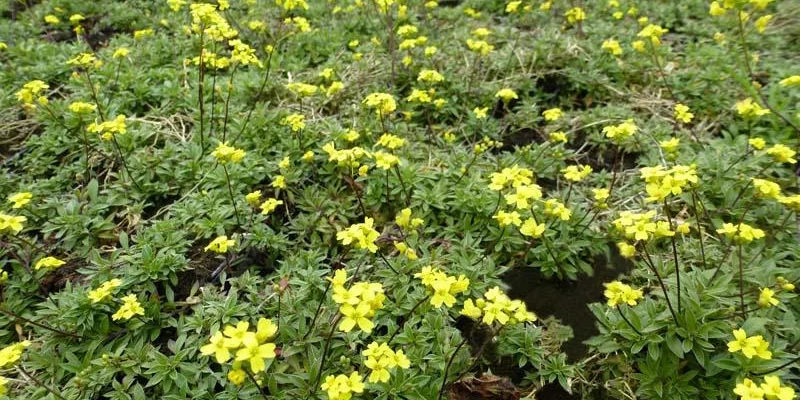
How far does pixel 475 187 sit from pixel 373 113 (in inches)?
50.1

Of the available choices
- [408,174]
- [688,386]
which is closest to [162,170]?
[408,174]

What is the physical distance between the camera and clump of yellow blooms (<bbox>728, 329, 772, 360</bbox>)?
2000 mm

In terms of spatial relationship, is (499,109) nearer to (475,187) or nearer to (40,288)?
(475,187)

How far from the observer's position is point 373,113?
4227 millimetres

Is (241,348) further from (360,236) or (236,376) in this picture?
(360,236)

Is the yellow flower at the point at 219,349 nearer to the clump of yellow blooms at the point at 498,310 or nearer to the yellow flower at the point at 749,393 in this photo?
the clump of yellow blooms at the point at 498,310

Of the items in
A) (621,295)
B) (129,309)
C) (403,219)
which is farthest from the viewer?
(403,219)

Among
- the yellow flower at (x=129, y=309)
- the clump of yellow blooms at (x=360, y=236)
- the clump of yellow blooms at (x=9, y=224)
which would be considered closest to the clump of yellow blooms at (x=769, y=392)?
the clump of yellow blooms at (x=360, y=236)

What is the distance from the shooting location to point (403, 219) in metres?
2.81

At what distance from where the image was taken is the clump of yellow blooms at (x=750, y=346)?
6.56 feet

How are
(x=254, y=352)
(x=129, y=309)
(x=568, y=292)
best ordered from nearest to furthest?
(x=254, y=352) < (x=129, y=309) < (x=568, y=292)

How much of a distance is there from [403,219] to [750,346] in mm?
1642

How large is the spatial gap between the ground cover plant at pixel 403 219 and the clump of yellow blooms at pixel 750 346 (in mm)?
10

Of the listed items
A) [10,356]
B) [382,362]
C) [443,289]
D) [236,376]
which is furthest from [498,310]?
[10,356]
